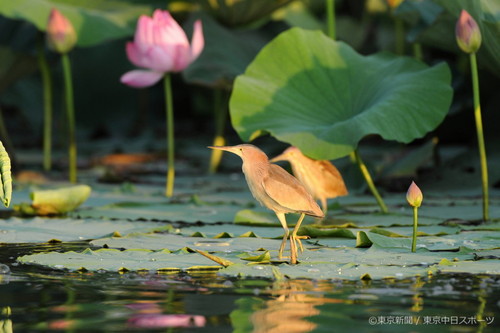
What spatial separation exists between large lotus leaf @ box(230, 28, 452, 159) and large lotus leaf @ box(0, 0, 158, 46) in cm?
155

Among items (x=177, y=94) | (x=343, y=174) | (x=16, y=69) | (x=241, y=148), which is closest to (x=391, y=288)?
(x=241, y=148)

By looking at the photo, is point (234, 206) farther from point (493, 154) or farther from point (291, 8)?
point (291, 8)

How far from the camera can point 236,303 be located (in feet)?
8.35

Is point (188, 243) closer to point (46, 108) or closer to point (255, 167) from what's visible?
point (255, 167)

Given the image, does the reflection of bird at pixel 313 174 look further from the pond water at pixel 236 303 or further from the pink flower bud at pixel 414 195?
the pond water at pixel 236 303

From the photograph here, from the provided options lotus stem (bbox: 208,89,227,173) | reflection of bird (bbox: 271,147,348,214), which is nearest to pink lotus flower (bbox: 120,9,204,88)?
reflection of bird (bbox: 271,147,348,214)

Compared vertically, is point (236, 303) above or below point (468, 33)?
below

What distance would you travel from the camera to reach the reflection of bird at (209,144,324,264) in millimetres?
3285

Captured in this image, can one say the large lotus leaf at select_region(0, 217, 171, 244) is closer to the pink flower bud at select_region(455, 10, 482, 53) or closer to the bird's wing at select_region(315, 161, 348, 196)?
the bird's wing at select_region(315, 161, 348, 196)

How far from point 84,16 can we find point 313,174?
2.48 metres

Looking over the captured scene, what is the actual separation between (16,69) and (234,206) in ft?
8.88

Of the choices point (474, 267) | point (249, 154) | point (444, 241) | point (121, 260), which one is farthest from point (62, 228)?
point (474, 267)

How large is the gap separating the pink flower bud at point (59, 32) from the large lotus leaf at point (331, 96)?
1411 mm

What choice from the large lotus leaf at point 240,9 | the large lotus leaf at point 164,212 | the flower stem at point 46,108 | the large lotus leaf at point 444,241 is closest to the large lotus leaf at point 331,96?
the large lotus leaf at point 164,212
